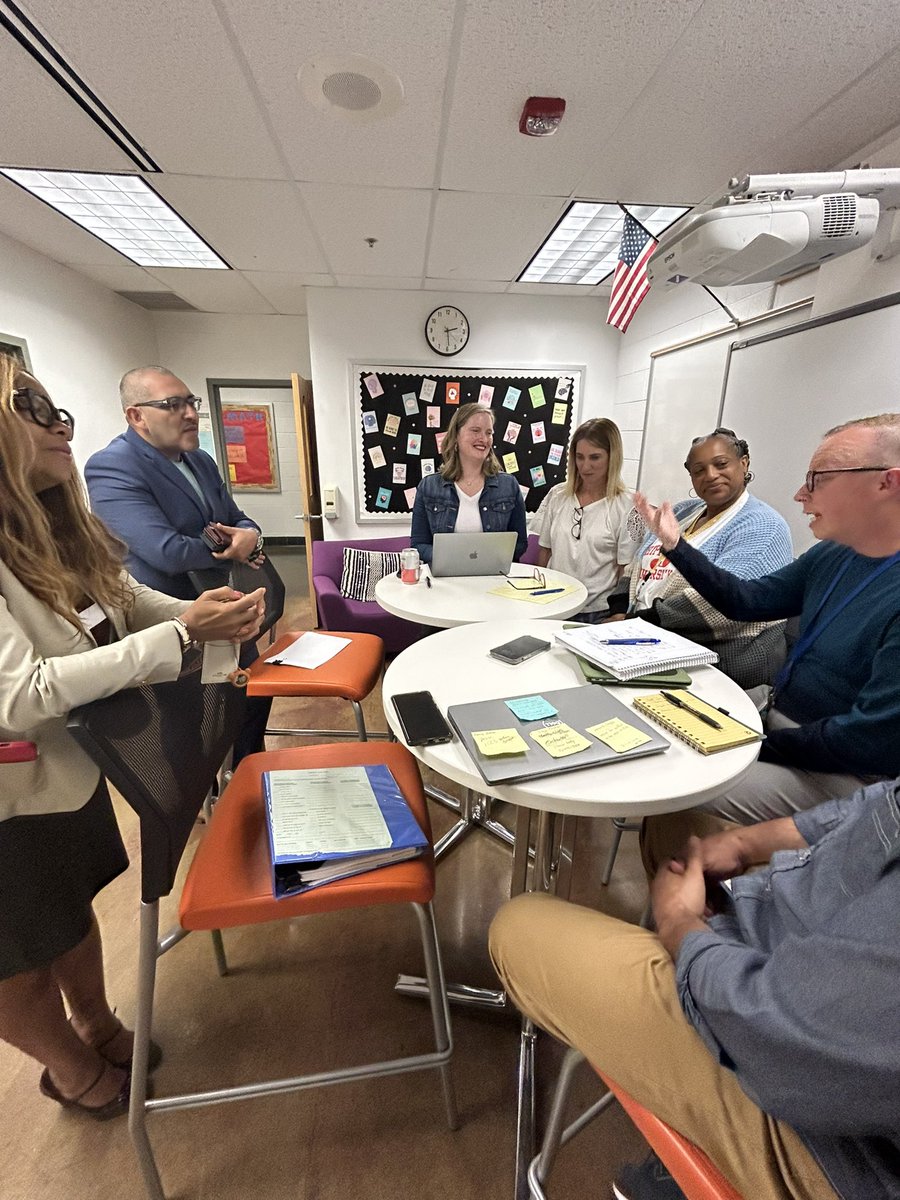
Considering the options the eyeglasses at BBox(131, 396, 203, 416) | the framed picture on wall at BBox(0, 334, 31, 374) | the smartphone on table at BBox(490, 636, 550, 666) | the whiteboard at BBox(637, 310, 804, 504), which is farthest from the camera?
the framed picture on wall at BBox(0, 334, 31, 374)

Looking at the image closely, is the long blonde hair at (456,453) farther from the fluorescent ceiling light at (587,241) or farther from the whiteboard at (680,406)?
the whiteboard at (680,406)

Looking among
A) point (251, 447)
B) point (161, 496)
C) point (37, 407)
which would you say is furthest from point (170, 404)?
point (251, 447)

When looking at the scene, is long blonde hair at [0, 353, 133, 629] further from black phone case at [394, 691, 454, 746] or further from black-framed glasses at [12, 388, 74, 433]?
black phone case at [394, 691, 454, 746]

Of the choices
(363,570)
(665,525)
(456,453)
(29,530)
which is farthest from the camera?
(363,570)

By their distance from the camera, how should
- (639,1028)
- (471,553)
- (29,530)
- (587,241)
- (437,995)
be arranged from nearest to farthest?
(639,1028)
(29,530)
(437,995)
(471,553)
(587,241)

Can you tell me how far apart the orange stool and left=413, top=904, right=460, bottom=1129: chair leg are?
824mm

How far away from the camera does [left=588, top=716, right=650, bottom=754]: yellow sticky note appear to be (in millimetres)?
896

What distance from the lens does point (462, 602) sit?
186 centimetres

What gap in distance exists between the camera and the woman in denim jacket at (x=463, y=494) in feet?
8.33

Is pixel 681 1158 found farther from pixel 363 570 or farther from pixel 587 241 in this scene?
pixel 587 241

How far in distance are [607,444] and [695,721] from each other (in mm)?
1829

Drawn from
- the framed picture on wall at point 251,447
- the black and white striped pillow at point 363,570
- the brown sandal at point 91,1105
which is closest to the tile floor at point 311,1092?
the brown sandal at point 91,1105

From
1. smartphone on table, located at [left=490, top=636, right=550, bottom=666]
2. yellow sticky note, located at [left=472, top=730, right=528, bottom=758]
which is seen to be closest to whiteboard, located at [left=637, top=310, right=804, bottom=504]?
smartphone on table, located at [left=490, top=636, right=550, bottom=666]

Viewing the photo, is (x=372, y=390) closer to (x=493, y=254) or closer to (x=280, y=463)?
(x=493, y=254)
